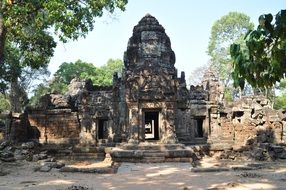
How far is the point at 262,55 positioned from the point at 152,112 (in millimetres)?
16304

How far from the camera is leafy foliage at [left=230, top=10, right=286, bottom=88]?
126 inches

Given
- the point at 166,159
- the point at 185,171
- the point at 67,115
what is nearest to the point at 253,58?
the point at 185,171

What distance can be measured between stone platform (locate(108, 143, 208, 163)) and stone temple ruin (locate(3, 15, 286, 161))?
1043 millimetres

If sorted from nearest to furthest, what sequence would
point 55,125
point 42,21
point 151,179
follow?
point 151,179 < point 42,21 < point 55,125

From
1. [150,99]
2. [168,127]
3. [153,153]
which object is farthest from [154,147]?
[150,99]

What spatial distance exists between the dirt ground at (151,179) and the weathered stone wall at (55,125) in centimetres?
824

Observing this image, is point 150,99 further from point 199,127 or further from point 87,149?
point 199,127

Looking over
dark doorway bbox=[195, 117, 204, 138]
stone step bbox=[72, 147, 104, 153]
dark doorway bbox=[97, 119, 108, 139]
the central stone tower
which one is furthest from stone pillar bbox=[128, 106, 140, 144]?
dark doorway bbox=[195, 117, 204, 138]

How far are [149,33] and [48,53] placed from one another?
6.43 meters

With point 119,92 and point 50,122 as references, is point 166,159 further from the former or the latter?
point 50,122

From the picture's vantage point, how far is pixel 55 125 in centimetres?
2284

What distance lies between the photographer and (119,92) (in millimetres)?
19984

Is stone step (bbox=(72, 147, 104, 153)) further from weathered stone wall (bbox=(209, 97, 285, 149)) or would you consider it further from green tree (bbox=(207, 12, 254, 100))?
green tree (bbox=(207, 12, 254, 100))

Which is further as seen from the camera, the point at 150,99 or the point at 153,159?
the point at 150,99
